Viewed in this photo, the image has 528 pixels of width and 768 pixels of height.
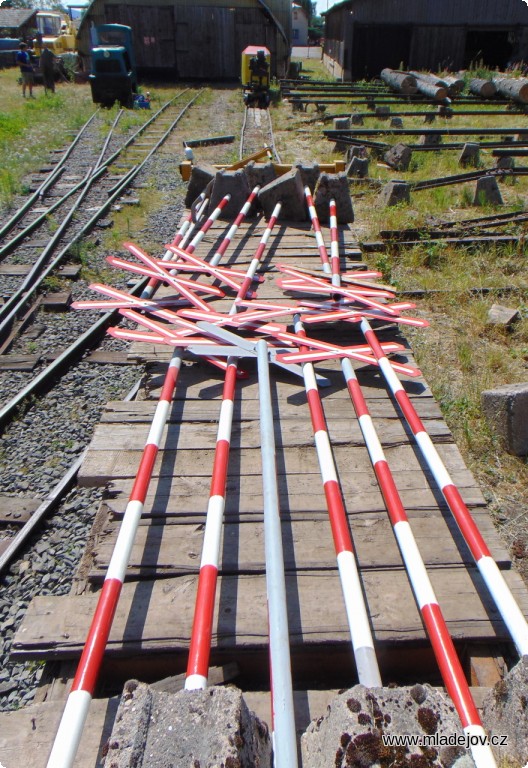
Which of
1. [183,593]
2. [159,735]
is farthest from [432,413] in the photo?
[159,735]

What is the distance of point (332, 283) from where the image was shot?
17.0 ft

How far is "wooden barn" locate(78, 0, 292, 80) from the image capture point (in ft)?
88.6

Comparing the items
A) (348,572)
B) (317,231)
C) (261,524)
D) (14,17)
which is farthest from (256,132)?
(14,17)

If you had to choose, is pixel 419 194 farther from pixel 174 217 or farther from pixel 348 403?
pixel 348 403

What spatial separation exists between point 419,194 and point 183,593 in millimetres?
9051

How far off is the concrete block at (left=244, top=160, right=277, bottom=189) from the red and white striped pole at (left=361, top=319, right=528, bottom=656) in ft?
16.6

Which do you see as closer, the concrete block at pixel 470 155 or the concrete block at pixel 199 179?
the concrete block at pixel 199 179

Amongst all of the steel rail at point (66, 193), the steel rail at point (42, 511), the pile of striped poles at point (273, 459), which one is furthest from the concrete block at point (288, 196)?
the steel rail at point (42, 511)

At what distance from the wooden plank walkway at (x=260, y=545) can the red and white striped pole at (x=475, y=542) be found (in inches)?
6.9

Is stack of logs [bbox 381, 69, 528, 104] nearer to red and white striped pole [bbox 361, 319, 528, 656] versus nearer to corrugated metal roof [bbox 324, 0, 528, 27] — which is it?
corrugated metal roof [bbox 324, 0, 528, 27]

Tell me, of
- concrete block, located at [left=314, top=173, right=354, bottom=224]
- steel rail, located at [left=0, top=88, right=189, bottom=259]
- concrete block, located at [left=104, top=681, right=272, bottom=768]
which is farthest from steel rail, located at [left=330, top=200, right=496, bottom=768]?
steel rail, located at [left=0, top=88, right=189, bottom=259]

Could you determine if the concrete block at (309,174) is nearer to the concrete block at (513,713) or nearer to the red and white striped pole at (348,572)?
the red and white striped pole at (348,572)

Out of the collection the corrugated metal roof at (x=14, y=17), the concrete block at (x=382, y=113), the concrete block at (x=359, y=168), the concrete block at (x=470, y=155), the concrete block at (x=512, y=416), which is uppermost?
the corrugated metal roof at (x=14, y=17)

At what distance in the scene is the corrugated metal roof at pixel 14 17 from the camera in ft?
131
